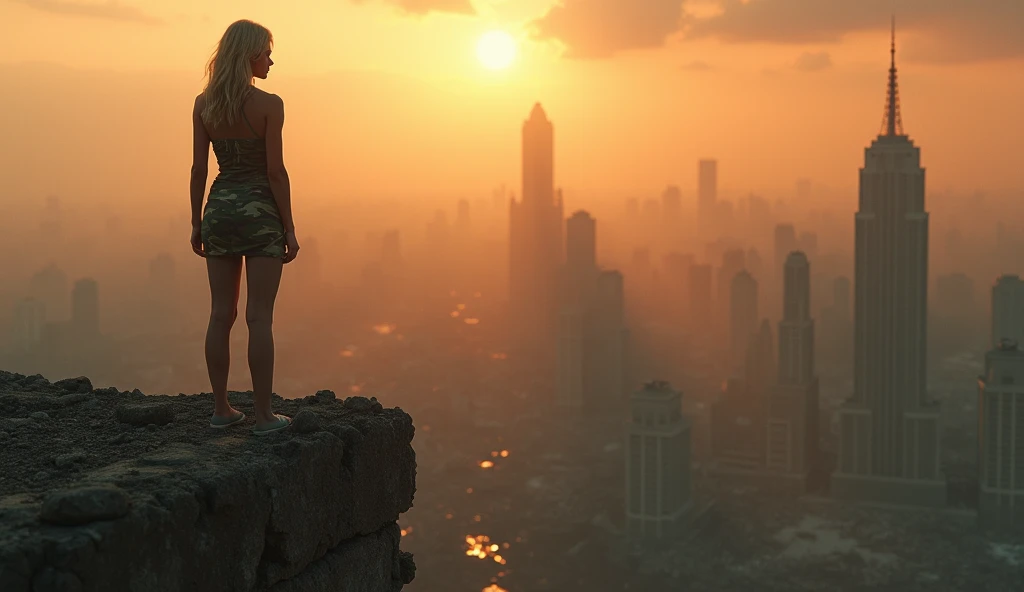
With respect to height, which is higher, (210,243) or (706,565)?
(210,243)

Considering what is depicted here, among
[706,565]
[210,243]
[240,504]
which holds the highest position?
[210,243]

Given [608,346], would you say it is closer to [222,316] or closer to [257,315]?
[222,316]

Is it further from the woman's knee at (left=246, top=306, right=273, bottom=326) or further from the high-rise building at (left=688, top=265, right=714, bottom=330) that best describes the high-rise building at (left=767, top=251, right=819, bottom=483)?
the woman's knee at (left=246, top=306, right=273, bottom=326)

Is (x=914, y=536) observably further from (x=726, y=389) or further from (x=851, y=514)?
(x=726, y=389)

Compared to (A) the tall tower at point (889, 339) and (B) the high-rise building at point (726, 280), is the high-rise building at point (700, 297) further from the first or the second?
(A) the tall tower at point (889, 339)

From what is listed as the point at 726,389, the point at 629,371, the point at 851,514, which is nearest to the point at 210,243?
the point at 851,514

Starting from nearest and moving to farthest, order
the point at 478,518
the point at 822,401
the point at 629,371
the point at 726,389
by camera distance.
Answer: the point at 478,518, the point at 726,389, the point at 822,401, the point at 629,371

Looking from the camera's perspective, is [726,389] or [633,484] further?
[726,389]
